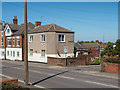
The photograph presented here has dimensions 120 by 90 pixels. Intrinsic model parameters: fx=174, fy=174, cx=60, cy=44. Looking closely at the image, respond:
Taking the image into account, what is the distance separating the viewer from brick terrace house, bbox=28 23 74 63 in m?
34.5

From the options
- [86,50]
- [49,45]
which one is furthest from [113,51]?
[49,45]

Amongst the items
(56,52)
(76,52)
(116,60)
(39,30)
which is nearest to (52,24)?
(39,30)

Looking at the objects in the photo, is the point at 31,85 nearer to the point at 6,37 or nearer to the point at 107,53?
the point at 107,53

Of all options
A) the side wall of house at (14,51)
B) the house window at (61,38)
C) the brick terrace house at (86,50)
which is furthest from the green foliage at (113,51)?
the side wall of house at (14,51)

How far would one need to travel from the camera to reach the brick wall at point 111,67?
69.4 ft

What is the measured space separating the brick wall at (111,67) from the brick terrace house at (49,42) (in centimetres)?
1393

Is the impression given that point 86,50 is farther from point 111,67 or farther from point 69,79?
point 69,79

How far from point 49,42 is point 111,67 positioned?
15.7 metres

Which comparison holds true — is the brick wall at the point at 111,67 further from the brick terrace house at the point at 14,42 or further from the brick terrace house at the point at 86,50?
the brick terrace house at the point at 14,42

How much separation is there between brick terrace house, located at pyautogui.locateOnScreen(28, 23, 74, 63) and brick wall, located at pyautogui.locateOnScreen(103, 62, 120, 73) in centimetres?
1393

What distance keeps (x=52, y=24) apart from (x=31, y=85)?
76.6 feet

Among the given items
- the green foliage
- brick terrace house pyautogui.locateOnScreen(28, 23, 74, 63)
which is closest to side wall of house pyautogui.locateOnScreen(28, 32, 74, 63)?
brick terrace house pyautogui.locateOnScreen(28, 23, 74, 63)

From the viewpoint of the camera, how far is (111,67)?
21.8 m

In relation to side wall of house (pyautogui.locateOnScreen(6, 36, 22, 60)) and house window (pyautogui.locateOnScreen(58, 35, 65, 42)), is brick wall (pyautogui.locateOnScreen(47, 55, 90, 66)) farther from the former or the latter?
side wall of house (pyautogui.locateOnScreen(6, 36, 22, 60))
